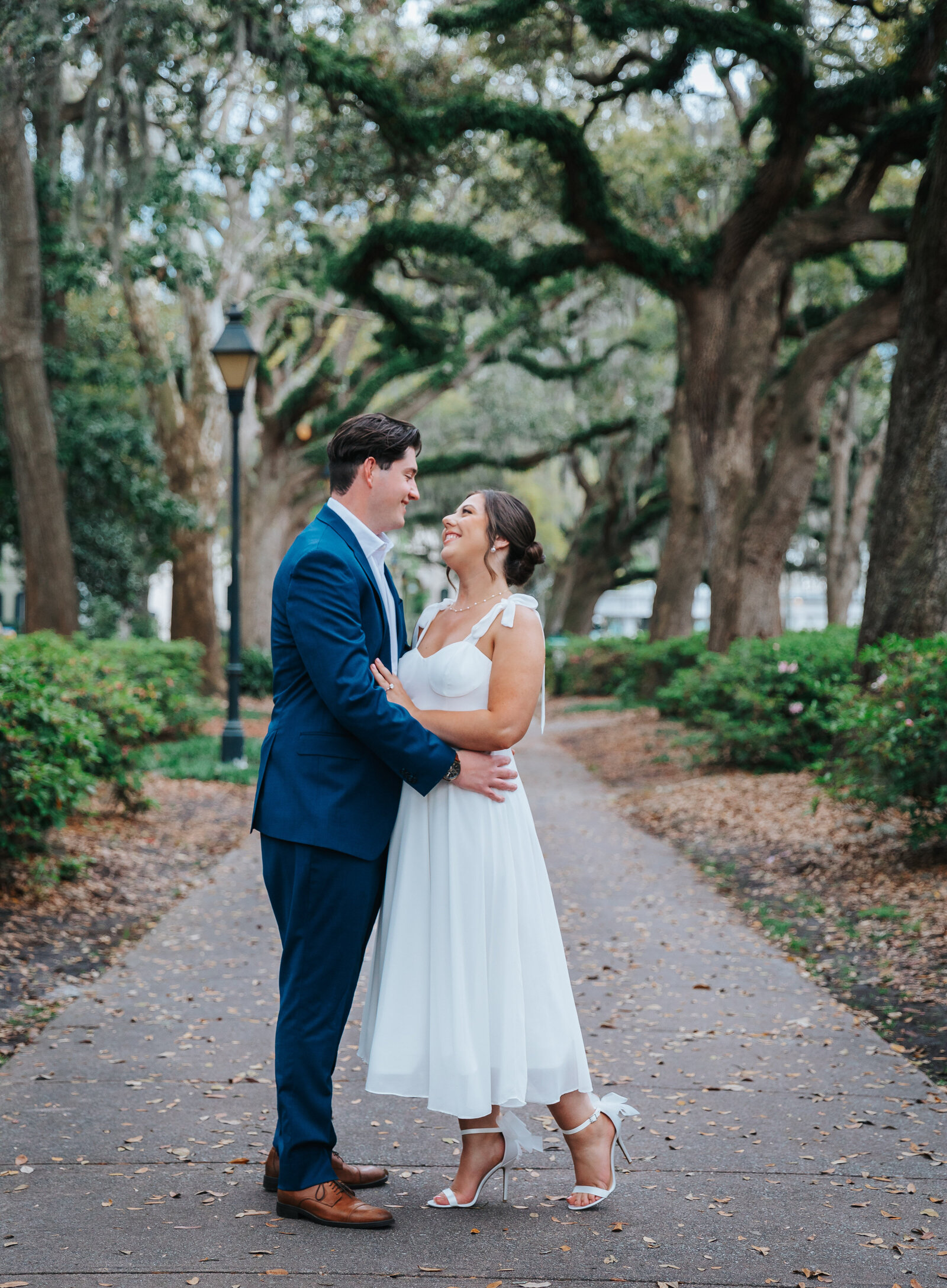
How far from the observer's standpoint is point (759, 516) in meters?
15.8

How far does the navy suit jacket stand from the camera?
10.7 ft

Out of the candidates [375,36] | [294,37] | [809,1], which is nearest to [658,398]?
[375,36]

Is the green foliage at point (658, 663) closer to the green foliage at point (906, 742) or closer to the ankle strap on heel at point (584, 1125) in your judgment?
the green foliage at point (906, 742)

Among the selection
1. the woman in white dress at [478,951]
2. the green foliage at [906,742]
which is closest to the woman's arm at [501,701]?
the woman in white dress at [478,951]

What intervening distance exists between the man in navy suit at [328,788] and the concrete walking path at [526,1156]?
292 millimetres

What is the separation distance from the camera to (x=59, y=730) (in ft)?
21.5

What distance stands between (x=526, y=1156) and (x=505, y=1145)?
487mm

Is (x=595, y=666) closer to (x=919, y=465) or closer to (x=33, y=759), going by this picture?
(x=919, y=465)

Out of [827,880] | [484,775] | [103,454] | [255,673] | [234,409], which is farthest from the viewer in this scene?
[255,673]

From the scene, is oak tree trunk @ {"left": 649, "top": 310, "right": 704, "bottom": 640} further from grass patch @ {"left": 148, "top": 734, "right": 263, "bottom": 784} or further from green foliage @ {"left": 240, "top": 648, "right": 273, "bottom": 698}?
grass patch @ {"left": 148, "top": 734, "right": 263, "bottom": 784}

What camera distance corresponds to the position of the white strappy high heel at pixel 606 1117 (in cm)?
341

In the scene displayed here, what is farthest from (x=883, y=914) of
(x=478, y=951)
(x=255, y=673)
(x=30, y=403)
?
(x=255, y=673)

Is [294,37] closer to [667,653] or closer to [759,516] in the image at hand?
[759,516]

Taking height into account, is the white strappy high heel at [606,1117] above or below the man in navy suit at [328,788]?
below
